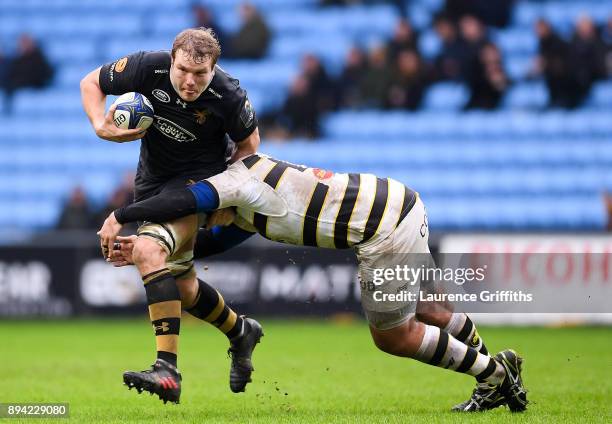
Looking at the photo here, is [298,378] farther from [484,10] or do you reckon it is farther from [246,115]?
[484,10]

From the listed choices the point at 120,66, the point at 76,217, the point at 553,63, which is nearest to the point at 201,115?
the point at 120,66

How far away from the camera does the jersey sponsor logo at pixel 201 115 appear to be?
6.59 meters

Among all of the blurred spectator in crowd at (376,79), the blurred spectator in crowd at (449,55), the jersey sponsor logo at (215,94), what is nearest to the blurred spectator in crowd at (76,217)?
the blurred spectator in crowd at (376,79)

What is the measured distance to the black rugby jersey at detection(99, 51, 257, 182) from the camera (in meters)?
6.57

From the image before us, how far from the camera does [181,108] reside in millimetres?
6598

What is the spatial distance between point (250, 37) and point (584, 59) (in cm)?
532

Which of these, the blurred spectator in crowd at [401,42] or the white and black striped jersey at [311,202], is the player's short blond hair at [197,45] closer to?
the white and black striped jersey at [311,202]

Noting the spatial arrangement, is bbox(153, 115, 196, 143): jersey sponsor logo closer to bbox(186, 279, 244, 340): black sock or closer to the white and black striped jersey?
the white and black striped jersey

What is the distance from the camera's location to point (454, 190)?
16594mm

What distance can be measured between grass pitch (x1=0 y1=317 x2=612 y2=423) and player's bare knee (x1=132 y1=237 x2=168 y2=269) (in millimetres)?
852

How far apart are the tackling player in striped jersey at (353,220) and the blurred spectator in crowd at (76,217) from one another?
9374mm

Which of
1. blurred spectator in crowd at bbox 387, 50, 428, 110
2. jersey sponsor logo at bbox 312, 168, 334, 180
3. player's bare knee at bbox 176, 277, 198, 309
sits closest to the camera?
jersey sponsor logo at bbox 312, 168, 334, 180

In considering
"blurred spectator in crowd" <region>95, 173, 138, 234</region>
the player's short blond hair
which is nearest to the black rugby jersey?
the player's short blond hair

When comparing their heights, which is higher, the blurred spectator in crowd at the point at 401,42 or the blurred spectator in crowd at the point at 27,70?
the blurred spectator in crowd at the point at 401,42
